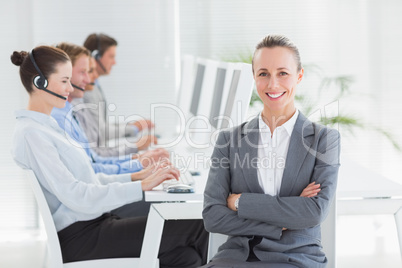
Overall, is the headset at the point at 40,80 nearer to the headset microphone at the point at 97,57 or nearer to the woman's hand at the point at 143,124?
the woman's hand at the point at 143,124

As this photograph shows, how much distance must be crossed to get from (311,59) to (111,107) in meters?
1.87

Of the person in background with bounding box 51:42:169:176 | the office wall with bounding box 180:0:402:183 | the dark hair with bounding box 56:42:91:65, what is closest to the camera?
the person in background with bounding box 51:42:169:176

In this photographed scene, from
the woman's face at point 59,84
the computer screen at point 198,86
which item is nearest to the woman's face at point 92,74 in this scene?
the computer screen at point 198,86

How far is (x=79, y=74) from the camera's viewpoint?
354 cm

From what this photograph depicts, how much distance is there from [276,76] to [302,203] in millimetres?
442

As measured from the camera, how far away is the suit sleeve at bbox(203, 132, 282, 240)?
1845 mm

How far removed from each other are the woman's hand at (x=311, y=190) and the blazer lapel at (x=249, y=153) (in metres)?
0.15

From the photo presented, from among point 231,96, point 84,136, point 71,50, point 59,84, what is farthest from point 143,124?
point 59,84

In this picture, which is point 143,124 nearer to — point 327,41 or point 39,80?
point 327,41

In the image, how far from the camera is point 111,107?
516 centimetres

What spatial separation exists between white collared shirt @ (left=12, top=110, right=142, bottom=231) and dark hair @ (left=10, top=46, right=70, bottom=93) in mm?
191

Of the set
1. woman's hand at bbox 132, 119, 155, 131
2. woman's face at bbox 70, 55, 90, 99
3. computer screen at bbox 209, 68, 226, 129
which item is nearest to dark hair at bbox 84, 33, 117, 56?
woman's hand at bbox 132, 119, 155, 131

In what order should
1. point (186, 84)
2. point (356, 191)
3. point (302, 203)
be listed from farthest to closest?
point (186, 84) < point (356, 191) < point (302, 203)

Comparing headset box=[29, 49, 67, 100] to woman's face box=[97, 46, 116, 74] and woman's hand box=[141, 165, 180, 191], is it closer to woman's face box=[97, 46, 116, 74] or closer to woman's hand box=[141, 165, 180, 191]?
woman's hand box=[141, 165, 180, 191]
